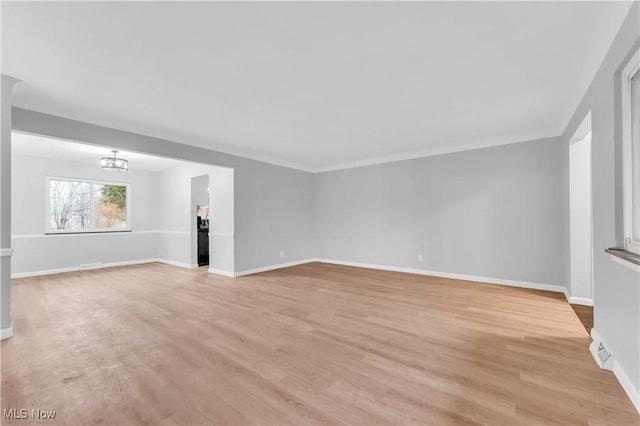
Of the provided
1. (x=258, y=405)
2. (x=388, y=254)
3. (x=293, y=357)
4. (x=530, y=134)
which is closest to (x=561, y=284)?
(x=530, y=134)

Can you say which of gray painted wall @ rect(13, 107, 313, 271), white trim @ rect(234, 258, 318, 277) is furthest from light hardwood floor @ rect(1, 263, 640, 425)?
gray painted wall @ rect(13, 107, 313, 271)

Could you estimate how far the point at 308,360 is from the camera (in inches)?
83.1

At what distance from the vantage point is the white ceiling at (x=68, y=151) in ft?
14.6

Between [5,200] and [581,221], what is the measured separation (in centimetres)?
649

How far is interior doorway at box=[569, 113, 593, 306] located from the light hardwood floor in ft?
1.24

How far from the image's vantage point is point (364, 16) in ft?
5.60

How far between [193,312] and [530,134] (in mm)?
5670

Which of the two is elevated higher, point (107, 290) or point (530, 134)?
point (530, 134)

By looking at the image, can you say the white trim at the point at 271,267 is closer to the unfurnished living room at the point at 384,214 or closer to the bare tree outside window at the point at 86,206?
the unfurnished living room at the point at 384,214

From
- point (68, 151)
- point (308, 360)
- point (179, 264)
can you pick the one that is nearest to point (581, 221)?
point (308, 360)

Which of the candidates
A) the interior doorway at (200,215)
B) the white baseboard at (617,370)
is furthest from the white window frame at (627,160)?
the interior doorway at (200,215)

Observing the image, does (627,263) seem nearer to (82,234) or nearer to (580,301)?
(580,301)

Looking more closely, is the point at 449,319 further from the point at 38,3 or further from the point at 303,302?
the point at 38,3

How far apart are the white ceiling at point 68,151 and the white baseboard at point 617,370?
19.7 feet
